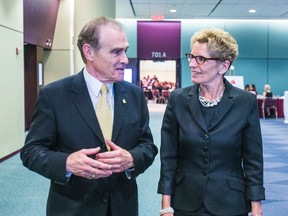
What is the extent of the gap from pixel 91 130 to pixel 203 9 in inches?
578

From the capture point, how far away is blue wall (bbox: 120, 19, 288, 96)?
18672 millimetres

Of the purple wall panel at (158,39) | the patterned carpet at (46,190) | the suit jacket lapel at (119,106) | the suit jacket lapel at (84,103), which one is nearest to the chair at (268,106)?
the purple wall panel at (158,39)

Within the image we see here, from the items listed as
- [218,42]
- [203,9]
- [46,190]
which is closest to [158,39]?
[203,9]

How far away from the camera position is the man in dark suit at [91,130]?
172cm

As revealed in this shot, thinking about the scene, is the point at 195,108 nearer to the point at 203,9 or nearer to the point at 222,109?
the point at 222,109

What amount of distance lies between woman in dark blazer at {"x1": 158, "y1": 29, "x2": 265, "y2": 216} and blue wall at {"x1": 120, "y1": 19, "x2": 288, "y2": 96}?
1667 cm

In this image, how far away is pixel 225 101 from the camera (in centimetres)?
212

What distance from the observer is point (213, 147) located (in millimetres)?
2064

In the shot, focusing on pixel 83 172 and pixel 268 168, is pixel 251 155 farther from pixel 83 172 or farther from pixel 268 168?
pixel 268 168

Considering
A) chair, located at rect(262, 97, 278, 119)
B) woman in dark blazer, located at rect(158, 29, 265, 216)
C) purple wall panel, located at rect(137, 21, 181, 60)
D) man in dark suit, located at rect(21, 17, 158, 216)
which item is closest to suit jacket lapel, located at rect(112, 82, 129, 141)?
man in dark suit, located at rect(21, 17, 158, 216)

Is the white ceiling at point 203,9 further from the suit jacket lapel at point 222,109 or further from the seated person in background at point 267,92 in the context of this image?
the suit jacket lapel at point 222,109

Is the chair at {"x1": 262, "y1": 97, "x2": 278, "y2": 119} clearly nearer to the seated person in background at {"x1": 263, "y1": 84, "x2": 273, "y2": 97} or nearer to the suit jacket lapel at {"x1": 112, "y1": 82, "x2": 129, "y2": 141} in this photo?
the seated person in background at {"x1": 263, "y1": 84, "x2": 273, "y2": 97}

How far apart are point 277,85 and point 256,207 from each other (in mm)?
17764

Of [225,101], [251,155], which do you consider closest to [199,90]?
[225,101]
